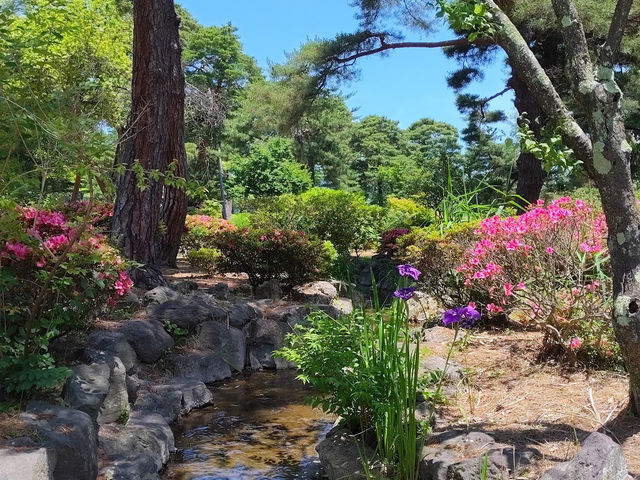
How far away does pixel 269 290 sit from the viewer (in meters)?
7.86

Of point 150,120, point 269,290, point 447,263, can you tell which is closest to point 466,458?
point 447,263

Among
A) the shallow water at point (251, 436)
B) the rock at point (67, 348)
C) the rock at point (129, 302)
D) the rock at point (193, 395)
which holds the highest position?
the rock at point (129, 302)

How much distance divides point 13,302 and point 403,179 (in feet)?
74.9

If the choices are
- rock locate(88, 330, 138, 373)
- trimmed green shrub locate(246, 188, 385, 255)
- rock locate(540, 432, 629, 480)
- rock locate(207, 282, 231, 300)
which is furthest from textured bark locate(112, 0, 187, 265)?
rock locate(540, 432, 629, 480)

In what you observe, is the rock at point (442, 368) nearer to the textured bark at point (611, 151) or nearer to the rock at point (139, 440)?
the textured bark at point (611, 151)

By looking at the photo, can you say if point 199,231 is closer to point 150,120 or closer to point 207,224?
point 207,224

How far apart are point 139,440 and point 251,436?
84cm

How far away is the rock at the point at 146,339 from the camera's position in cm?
492

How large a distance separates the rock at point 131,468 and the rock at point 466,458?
1487mm

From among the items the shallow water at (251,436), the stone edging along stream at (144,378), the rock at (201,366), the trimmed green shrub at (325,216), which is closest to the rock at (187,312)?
the stone edging along stream at (144,378)

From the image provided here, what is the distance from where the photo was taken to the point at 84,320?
14.6 ft

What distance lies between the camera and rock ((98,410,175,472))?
333 centimetres

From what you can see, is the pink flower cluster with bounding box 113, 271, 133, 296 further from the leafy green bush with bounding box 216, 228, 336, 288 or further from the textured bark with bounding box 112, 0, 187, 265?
the leafy green bush with bounding box 216, 228, 336, 288

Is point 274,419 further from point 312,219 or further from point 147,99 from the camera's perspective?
point 312,219
